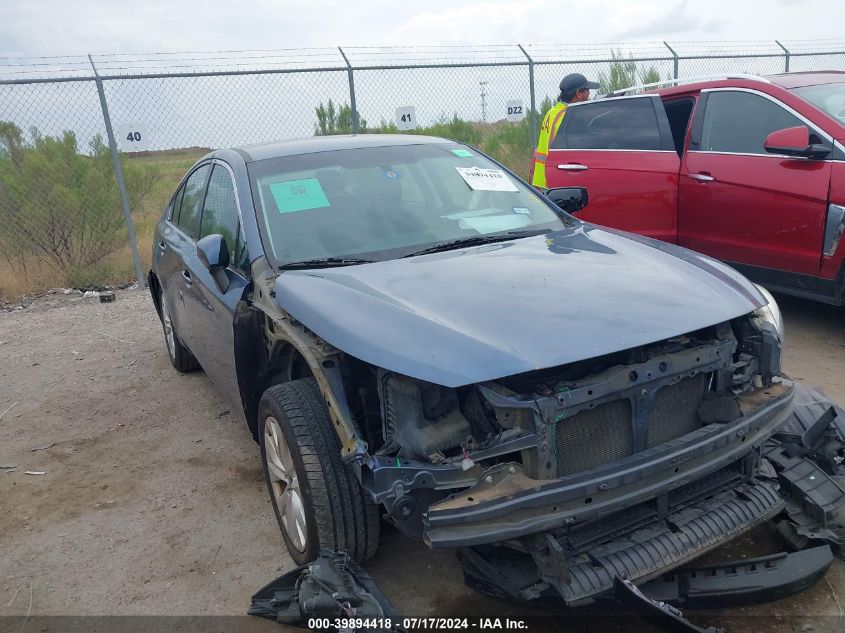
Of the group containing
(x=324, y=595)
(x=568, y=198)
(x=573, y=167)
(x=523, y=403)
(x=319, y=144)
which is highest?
(x=319, y=144)

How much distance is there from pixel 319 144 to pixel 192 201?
110cm

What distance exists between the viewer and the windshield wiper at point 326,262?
3215 mm

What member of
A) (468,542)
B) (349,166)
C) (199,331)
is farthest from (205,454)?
(468,542)

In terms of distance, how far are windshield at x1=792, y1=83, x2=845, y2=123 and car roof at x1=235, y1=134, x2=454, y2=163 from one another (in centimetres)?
276

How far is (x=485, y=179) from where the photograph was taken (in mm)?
4039

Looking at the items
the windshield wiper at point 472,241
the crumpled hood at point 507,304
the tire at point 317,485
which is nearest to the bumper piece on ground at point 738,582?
the crumpled hood at point 507,304

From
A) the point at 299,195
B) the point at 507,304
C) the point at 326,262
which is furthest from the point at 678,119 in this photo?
the point at 507,304

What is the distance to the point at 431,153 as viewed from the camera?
4.14 m

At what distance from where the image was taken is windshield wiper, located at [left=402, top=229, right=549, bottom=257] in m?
3.34

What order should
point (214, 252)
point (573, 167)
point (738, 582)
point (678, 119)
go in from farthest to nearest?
point (573, 167) < point (678, 119) < point (214, 252) < point (738, 582)

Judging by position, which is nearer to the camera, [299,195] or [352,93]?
[299,195]

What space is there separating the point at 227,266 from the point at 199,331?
799 mm

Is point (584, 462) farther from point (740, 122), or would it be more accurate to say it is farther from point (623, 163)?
point (623, 163)

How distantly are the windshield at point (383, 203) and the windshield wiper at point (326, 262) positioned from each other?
23 mm
